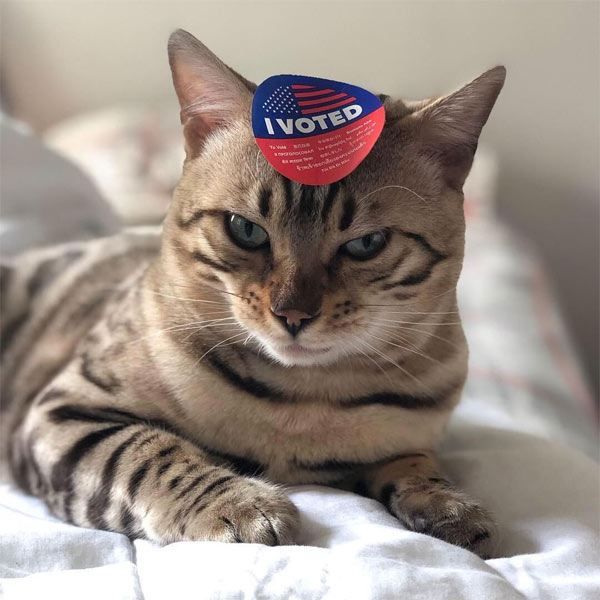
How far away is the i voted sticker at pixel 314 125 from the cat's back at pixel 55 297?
432 millimetres

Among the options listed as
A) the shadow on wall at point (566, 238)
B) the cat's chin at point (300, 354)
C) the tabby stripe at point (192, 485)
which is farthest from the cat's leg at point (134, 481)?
the shadow on wall at point (566, 238)

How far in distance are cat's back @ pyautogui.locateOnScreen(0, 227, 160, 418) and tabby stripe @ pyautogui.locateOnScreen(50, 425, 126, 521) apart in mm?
244

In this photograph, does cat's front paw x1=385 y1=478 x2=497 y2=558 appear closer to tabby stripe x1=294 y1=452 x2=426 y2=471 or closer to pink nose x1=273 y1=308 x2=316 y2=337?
tabby stripe x1=294 y1=452 x2=426 y2=471

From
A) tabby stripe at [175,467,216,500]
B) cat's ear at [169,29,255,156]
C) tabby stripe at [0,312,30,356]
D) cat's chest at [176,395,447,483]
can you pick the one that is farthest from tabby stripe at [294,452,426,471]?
tabby stripe at [0,312,30,356]

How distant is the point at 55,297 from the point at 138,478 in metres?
0.51

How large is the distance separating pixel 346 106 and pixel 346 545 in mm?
375

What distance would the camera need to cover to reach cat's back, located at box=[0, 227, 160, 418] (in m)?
1.06

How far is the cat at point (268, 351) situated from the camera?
697 millimetres

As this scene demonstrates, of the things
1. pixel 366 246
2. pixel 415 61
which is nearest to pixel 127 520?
pixel 366 246

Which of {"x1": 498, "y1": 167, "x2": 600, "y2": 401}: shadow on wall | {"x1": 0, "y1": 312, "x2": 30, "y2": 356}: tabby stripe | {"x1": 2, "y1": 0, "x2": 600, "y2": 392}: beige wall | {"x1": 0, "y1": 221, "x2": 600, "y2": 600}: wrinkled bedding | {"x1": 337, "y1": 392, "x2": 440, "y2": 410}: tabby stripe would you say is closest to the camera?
{"x1": 0, "y1": 221, "x2": 600, "y2": 600}: wrinkled bedding

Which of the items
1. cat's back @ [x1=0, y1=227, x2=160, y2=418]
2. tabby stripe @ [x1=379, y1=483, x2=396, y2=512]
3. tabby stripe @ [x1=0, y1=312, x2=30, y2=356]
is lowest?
tabby stripe @ [x1=0, y1=312, x2=30, y2=356]

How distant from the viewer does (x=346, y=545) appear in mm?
654

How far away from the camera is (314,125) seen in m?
0.62

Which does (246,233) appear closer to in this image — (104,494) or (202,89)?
(202,89)
